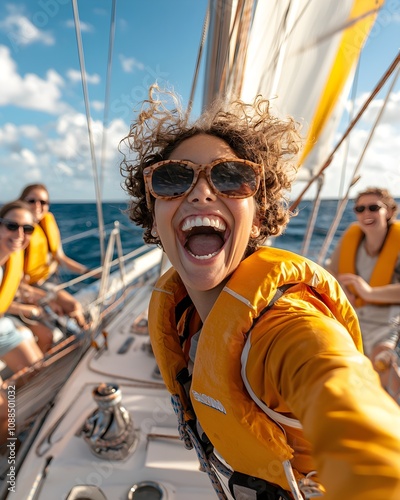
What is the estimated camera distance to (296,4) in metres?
1.94

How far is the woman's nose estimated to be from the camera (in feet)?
2.65

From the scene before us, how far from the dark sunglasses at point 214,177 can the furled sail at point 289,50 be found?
966 mm

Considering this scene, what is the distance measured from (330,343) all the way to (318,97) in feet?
8.91

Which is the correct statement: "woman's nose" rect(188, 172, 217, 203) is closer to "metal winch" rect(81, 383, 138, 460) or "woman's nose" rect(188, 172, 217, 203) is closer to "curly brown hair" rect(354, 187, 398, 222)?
"metal winch" rect(81, 383, 138, 460)

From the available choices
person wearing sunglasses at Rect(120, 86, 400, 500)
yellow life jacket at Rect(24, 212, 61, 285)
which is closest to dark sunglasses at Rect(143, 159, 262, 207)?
person wearing sunglasses at Rect(120, 86, 400, 500)

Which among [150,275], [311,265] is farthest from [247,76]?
[150,275]

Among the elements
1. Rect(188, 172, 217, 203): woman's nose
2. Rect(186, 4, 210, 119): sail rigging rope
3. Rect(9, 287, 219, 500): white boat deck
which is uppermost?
Rect(186, 4, 210, 119): sail rigging rope

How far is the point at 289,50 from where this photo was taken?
2209 mm

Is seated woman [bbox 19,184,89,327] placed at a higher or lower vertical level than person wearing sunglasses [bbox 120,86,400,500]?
lower

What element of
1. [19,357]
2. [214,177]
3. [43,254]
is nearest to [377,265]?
[214,177]

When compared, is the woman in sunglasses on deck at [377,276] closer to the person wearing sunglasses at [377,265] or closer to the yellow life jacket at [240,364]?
the person wearing sunglasses at [377,265]

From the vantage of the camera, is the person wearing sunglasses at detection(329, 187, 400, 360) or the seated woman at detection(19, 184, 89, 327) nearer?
the person wearing sunglasses at detection(329, 187, 400, 360)

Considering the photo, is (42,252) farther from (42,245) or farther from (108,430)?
(108,430)

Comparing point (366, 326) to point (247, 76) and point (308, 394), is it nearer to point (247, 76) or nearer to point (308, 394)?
Result: point (247, 76)
